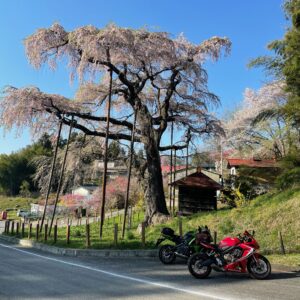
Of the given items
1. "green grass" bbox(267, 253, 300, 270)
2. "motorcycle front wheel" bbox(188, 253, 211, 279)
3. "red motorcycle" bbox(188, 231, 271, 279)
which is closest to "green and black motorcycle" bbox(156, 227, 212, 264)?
"red motorcycle" bbox(188, 231, 271, 279)

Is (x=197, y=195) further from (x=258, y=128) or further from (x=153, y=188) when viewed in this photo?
(x=258, y=128)

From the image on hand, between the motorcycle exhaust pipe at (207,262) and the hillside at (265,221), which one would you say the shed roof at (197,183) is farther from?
the motorcycle exhaust pipe at (207,262)

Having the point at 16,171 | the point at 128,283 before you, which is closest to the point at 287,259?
the point at 128,283

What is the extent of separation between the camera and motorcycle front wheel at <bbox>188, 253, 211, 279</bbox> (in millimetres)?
9648

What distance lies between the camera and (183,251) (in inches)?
483

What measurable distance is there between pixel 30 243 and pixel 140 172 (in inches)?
271

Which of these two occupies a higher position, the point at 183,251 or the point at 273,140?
the point at 273,140

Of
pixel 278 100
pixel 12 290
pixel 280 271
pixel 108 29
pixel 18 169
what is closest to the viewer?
pixel 12 290

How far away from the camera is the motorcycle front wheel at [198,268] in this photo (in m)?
9.65

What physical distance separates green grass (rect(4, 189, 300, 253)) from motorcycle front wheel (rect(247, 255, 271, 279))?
14.9 feet

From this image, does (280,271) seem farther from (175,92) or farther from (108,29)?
(175,92)

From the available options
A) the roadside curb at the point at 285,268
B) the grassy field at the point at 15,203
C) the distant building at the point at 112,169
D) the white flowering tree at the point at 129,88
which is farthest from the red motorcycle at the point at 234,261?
the grassy field at the point at 15,203

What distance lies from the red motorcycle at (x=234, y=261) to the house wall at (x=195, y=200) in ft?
55.2

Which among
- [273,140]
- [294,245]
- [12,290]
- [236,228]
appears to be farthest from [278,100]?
[12,290]
